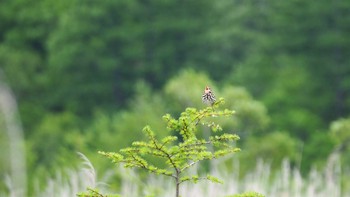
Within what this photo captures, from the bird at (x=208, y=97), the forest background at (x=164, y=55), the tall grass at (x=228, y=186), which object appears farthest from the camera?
the forest background at (x=164, y=55)

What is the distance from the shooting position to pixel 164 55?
4531cm

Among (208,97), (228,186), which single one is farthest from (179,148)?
(228,186)

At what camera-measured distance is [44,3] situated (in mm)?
49469

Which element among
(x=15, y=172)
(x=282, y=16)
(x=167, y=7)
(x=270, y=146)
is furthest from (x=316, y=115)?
(x=15, y=172)

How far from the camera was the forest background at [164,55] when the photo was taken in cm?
4184

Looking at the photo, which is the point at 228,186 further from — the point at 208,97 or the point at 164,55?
the point at 164,55

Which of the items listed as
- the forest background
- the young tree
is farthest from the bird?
the forest background

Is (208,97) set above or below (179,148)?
above

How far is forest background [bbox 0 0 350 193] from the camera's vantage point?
4184 cm

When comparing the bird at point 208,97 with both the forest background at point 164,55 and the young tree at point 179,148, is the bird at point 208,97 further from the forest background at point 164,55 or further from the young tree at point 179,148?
the forest background at point 164,55

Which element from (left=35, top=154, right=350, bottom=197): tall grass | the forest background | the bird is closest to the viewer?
the bird

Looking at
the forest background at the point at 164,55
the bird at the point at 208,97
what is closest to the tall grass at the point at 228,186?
the bird at the point at 208,97

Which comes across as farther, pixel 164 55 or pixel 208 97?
pixel 164 55

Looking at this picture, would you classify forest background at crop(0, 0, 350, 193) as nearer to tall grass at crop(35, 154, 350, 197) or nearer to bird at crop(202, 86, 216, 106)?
tall grass at crop(35, 154, 350, 197)
